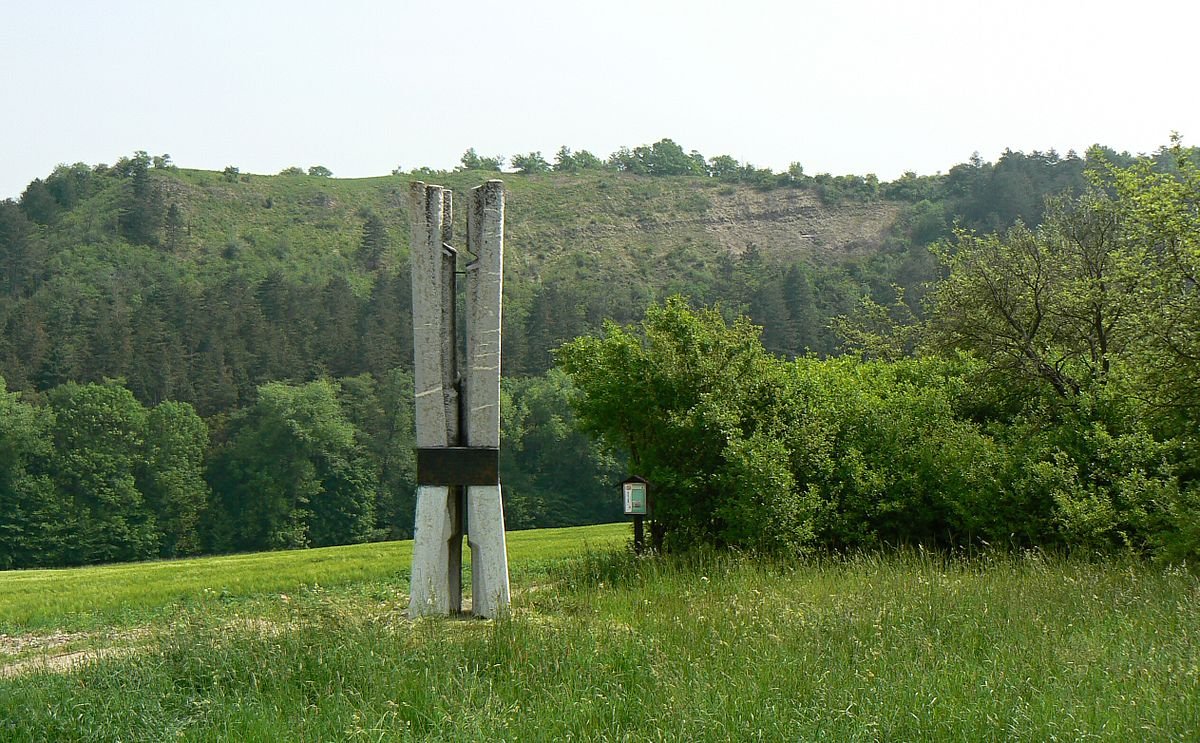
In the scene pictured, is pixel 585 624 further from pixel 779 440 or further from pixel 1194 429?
pixel 1194 429

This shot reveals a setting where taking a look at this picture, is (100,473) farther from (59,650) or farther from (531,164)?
(531,164)

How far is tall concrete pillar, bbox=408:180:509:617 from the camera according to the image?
11516 mm

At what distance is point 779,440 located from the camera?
1648 centimetres

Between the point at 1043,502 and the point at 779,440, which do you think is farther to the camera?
the point at 779,440

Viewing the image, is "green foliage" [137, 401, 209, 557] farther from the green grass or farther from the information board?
the information board

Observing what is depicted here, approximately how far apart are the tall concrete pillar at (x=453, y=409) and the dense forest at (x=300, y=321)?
277 inches

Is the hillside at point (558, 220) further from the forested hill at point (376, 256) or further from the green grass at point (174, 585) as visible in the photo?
the green grass at point (174, 585)

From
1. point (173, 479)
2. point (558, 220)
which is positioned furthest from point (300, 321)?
point (558, 220)

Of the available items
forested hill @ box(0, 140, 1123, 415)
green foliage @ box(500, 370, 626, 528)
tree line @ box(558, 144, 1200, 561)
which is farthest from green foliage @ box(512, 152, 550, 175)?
tree line @ box(558, 144, 1200, 561)

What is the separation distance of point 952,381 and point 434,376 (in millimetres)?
11327

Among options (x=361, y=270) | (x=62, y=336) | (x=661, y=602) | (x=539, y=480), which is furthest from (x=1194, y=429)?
(x=361, y=270)

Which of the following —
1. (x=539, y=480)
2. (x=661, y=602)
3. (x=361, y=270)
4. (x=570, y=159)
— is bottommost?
(x=539, y=480)

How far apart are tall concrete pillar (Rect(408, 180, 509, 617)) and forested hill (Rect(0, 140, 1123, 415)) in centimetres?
4648

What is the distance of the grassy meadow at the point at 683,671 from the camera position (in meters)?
6.34
